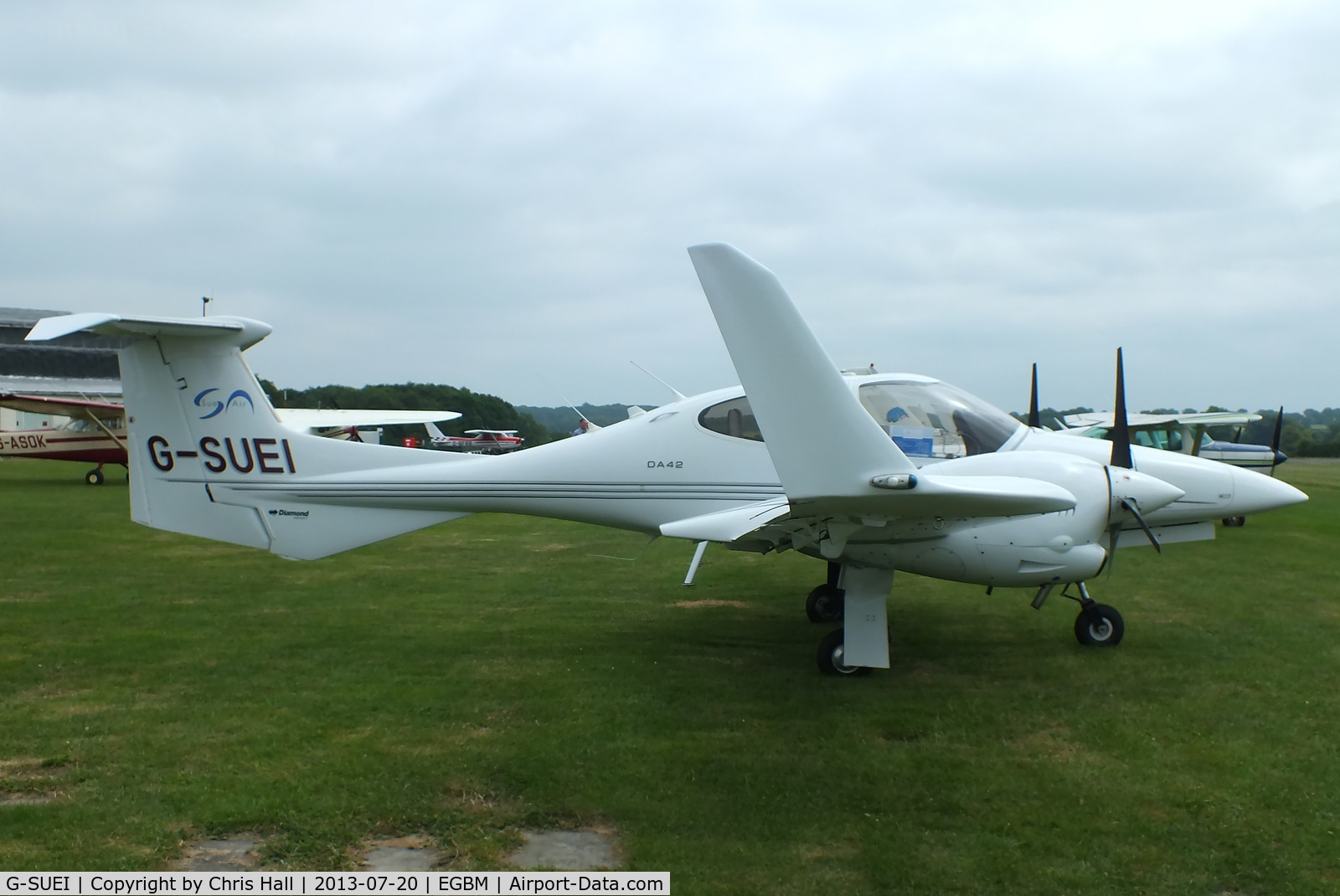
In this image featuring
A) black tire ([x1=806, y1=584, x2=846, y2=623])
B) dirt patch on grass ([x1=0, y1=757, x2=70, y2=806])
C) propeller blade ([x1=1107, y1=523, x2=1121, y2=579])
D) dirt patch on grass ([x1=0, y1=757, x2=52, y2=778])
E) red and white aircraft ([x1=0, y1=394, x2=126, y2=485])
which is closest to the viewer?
dirt patch on grass ([x1=0, y1=757, x2=70, y2=806])

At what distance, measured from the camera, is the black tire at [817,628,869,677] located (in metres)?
6.39

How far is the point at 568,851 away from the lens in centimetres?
387

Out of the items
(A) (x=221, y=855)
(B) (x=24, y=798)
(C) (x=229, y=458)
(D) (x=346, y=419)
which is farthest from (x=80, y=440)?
(A) (x=221, y=855)

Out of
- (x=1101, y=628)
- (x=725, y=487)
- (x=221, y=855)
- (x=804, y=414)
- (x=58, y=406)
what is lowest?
(x=221, y=855)

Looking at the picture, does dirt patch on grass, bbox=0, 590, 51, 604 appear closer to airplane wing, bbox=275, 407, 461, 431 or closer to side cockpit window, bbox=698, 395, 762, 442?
side cockpit window, bbox=698, 395, 762, 442

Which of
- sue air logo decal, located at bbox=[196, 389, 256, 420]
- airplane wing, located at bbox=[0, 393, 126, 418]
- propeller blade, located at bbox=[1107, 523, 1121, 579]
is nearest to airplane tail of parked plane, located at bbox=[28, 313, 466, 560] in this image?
sue air logo decal, located at bbox=[196, 389, 256, 420]

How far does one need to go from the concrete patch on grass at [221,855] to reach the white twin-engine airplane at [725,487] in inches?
122

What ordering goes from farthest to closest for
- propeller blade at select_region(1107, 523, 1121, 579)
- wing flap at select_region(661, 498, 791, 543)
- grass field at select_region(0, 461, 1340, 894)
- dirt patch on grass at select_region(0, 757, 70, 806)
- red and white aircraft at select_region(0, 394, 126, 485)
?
red and white aircraft at select_region(0, 394, 126, 485), propeller blade at select_region(1107, 523, 1121, 579), wing flap at select_region(661, 498, 791, 543), dirt patch on grass at select_region(0, 757, 70, 806), grass field at select_region(0, 461, 1340, 894)

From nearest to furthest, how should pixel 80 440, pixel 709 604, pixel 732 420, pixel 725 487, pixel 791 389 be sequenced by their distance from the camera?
pixel 791 389
pixel 725 487
pixel 732 420
pixel 709 604
pixel 80 440

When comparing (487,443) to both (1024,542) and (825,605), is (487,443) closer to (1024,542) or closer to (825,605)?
(825,605)

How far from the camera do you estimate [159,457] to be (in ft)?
22.9

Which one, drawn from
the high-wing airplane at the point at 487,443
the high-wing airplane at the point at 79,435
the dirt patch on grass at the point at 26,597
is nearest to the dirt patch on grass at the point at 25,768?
the dirt patch on grass at the point at 26,597

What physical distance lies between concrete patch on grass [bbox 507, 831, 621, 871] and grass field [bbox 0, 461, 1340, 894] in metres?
0.10

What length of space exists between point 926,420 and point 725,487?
1721 mm
